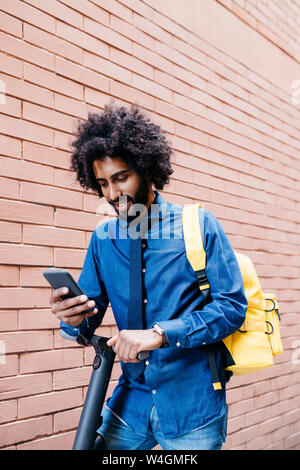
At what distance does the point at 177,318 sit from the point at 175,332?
0.19 m

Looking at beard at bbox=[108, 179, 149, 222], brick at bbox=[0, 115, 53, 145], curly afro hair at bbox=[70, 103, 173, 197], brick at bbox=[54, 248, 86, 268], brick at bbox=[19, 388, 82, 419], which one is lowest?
brick at bbox=[19, 388, 82, 419]

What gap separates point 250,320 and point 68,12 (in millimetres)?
2243

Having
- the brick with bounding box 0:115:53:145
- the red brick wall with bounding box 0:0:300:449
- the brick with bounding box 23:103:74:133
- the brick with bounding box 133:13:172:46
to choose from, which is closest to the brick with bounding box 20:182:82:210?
the red brick wall with bounding box 0:0:300:449

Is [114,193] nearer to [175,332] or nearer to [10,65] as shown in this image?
[175,332]

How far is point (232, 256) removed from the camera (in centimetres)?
224

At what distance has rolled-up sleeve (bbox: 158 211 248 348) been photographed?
6.72 feet

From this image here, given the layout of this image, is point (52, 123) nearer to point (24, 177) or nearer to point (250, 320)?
point (24, 177)

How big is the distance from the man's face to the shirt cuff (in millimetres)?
550

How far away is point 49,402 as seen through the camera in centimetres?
306

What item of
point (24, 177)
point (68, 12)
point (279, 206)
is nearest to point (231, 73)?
point (279, 206)

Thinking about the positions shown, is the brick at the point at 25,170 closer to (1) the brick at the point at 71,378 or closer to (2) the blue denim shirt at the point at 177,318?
(2) the blue denim shirt at the point at 177,318

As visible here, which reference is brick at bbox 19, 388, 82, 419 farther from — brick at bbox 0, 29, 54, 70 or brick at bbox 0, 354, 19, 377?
brick at bbox 0, 29, 54, 70

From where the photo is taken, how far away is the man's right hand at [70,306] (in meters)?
2.06

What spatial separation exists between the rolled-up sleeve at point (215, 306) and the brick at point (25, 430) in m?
1.29
